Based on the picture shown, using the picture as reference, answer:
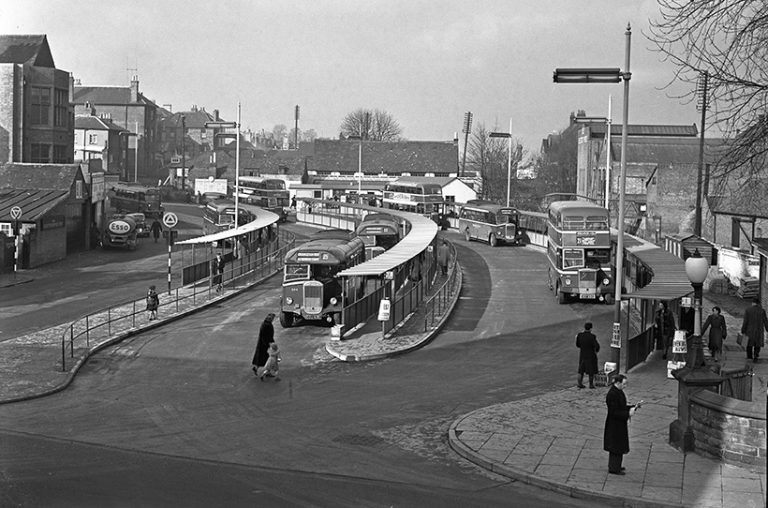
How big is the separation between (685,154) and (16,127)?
60.7m

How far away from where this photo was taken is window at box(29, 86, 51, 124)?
6769cm

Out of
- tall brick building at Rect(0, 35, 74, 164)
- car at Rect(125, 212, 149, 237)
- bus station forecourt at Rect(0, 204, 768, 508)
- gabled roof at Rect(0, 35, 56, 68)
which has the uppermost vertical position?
gabled roof at Rect(0, 35, 56, 68)

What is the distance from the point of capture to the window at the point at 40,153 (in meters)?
67.4

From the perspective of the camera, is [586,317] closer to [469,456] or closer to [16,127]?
[469,456]

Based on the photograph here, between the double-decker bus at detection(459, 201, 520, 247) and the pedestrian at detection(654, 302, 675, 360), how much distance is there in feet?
123

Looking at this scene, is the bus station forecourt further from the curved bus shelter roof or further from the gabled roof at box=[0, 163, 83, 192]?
the gabled roof at box=[0, 163, 83, 192]

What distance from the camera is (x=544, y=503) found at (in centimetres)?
1465

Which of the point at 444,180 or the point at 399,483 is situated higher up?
the point at 444,180

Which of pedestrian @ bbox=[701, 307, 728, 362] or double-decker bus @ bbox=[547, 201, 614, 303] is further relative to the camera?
double-decker bus @ bbox=[547, 201, 614, 303]

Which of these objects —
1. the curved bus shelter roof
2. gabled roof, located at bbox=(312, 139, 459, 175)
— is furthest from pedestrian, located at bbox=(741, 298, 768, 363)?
gabled roof, located at bbox=(312, 139, 459, 175)

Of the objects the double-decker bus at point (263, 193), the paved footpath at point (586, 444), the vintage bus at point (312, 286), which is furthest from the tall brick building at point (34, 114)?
the paved footpath at point (586, 444)

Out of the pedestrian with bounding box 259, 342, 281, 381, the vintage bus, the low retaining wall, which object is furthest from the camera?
the vintage bus

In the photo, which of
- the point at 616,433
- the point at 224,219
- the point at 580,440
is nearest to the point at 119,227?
the point at 224,219

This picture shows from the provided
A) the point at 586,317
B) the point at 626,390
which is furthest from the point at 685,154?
the point at 626,390
